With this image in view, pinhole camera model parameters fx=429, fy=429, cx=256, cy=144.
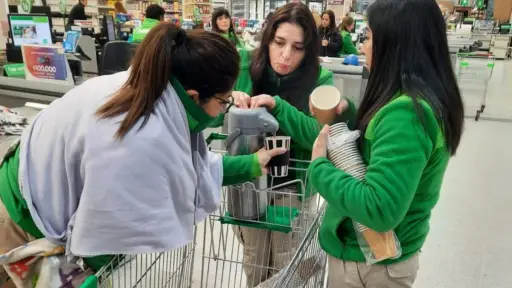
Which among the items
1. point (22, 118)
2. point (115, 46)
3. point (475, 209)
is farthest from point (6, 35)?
point (475, 209)

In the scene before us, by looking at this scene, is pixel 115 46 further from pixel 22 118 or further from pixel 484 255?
pixel 484 255

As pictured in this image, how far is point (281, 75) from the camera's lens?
1.66 m

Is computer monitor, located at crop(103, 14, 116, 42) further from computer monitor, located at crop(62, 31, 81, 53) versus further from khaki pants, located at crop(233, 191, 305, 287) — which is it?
khaki pants, located at crop(233, 191, 305, 287)

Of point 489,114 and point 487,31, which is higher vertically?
point 487,31

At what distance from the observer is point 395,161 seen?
92 centimetres

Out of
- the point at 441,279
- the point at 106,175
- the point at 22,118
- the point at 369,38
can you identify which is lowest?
the point at 441,279

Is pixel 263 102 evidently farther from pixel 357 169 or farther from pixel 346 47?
pixel 346 47

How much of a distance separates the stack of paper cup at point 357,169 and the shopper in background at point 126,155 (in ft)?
1.00

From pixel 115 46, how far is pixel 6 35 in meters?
1.16

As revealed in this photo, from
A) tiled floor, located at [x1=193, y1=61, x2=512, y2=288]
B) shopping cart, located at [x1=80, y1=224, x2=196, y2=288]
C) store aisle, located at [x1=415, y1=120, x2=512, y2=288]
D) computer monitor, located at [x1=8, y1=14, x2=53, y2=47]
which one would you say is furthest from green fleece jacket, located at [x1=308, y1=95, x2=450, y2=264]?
computer monitor, located at [x1=8, y1=14, x2=53, y2=47]

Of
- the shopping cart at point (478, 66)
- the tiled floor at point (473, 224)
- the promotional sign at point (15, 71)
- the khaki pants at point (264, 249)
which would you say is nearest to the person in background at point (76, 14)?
the promotional sign at point (15, 71)

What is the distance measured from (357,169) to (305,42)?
0.78 m

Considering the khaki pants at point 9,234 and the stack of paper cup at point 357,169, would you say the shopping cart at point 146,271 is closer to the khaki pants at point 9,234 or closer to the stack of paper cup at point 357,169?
the khaki pants at point 9,234

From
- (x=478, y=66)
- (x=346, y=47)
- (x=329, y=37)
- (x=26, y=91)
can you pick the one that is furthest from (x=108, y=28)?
(x=478, y=66)
